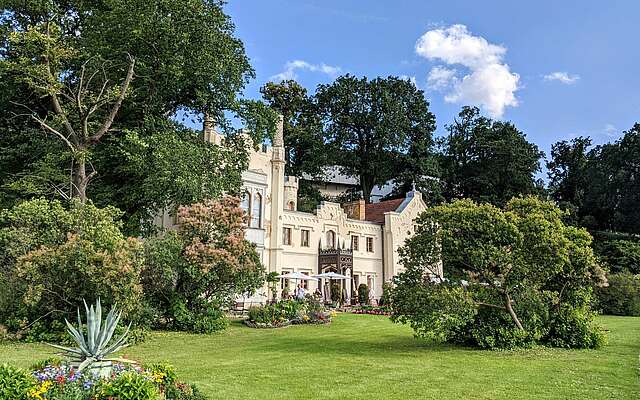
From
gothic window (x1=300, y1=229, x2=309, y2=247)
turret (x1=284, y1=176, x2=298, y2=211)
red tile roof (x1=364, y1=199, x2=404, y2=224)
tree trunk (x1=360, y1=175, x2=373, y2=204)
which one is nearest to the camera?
gothic window (x1=300, y1=229, x2=309, y2=247)

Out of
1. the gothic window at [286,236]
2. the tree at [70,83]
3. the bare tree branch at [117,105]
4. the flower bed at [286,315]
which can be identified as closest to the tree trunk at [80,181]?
the tree at [70,83]

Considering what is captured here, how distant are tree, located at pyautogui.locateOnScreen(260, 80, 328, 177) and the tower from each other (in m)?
15.9

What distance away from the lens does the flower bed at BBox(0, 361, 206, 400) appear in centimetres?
688

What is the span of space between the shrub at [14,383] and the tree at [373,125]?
46.0m

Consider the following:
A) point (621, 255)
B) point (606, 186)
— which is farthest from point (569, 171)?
point (621, 255)

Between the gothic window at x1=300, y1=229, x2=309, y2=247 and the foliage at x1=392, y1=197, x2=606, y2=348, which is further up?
the gothic window at x1=300, y1=229, x2=309, y2=247

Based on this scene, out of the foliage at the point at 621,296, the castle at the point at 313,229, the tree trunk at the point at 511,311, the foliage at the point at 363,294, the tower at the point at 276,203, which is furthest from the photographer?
the foliage at the point at 363,294

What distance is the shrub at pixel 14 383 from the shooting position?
6925 mm

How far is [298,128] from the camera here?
51344mm

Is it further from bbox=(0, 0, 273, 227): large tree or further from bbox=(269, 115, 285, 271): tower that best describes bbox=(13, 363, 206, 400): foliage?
bbox=(269, 115, 285, 271): tower

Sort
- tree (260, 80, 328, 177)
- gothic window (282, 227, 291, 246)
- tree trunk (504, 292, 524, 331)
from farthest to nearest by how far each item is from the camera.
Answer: tree (260, 80, 328, 177)
gothic window (282, 227, 291, 246)
tree trunk (504, 292, 524, 331)

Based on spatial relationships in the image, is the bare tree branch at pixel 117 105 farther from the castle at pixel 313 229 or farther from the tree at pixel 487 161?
the tree at pixel 487 161

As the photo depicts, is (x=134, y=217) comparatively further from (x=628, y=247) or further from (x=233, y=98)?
(x=628, y=247)

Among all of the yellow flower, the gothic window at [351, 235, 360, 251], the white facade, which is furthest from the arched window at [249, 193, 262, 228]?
the yellow flower
